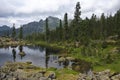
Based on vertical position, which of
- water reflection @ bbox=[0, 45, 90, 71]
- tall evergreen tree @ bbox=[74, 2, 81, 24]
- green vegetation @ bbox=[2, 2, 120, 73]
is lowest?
water reflection @ bbox=[0, 45, 90, 71]

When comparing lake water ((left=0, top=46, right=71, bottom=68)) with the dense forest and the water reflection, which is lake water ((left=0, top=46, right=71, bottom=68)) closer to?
the water reflection

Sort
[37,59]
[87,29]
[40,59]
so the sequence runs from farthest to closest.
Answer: [87,29], [37,59], [40,59]

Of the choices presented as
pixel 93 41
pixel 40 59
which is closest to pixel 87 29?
pixel 93 41

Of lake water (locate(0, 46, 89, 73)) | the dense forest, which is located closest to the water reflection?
lake water (locate(0, 46, 89, 73))

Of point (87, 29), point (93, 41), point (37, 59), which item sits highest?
point (87, 29)

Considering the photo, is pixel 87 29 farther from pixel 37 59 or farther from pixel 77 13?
pixel 37 59

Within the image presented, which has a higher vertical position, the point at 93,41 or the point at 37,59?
the point at 93,41

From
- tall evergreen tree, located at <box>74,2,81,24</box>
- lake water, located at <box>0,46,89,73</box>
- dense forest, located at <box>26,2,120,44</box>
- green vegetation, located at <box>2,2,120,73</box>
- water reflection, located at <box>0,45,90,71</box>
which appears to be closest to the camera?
water reflection, located at <box>0,45,90,71</box>

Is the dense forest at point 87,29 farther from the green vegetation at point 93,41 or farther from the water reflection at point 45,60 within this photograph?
the water reflection at point 45,60

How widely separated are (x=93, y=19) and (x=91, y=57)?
77280mm

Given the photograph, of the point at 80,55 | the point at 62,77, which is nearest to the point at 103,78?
the point at 62,77

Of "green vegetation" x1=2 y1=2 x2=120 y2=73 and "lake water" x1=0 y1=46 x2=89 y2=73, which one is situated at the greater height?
"green vegetation" x1=2 y1=2 x2=120 y2=73

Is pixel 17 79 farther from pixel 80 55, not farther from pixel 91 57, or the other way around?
pixel 80 55

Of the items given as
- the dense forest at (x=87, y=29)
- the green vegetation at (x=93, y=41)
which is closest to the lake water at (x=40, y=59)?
the green vegetation at (x=93, y=41)
